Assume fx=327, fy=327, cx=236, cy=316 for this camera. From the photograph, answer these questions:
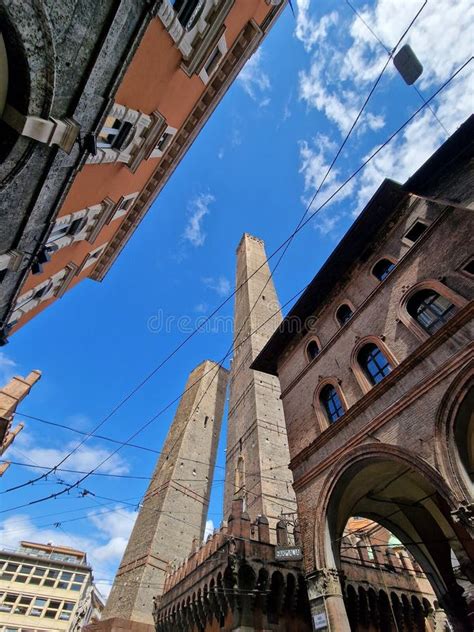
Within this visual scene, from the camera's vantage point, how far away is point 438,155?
960 cm

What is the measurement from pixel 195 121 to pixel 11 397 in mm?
14779

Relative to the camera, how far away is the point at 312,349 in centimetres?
1269

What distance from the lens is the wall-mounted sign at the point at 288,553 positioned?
966 centimetres

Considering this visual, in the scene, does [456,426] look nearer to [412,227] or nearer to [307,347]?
[412,227]

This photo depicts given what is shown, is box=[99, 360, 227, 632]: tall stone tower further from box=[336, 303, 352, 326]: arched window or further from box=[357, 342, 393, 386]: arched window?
box=[357, 342, 393, 386]: arched window

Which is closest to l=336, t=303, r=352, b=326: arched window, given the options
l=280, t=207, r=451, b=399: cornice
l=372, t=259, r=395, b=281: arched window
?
l=280, t=207, r=451, b=399: cornice

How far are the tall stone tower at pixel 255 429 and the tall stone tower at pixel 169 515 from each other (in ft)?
12.9

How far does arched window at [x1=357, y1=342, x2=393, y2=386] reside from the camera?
9.12 m

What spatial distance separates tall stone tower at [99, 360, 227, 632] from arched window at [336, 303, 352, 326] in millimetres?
11679

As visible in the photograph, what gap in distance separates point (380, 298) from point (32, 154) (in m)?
9.32

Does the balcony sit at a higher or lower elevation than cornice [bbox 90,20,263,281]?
lower

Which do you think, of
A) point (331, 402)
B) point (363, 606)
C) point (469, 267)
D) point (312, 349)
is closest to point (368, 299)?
point (469, 267)

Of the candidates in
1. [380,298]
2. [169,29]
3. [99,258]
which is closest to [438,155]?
[380,298]

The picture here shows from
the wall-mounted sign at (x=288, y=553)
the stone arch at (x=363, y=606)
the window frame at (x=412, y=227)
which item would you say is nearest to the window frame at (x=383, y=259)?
the window frame at (x=412, y=227)
